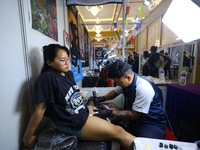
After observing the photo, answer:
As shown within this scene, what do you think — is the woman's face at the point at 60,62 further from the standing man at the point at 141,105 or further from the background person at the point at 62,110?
the standing man at the point at 141,105

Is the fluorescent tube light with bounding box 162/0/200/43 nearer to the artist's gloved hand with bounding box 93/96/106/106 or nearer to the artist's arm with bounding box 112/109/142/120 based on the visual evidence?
the artist's arm with bounding box 112/109/142/120

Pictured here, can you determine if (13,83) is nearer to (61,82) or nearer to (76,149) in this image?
(61,82)

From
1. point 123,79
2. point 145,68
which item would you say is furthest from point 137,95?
point 145,68

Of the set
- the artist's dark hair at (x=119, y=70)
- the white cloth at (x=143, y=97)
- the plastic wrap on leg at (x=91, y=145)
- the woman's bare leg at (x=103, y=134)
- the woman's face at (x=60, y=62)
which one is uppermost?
the woman's face at (x=60, y=62)

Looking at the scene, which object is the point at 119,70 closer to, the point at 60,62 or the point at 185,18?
the point at 60,62

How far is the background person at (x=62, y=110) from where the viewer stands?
868mm

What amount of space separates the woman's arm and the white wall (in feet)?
0.33

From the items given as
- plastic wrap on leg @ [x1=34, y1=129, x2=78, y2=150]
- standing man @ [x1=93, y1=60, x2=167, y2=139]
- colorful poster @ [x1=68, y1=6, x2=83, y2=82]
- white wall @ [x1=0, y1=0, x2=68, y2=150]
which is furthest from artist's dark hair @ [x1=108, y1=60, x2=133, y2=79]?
colorful poster @ [x1=68, y1=6, x2=83, y2=82]

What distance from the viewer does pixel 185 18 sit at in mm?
1120

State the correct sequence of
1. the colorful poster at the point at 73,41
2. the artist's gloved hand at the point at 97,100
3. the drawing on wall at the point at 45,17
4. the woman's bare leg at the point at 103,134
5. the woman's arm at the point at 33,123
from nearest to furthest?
the woman's arm at the point at 33,123 → the woman's bare leg at the point at 103,134 → the drawing on wall at the point at 45,17 → the artist's gloved hand at the point at 97,100 → the colorful poster at the point at 73,41

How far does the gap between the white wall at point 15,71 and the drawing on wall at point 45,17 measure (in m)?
0.09

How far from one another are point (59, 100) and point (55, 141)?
1.15 ft

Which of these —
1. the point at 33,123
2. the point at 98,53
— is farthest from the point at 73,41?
the point at 98,53

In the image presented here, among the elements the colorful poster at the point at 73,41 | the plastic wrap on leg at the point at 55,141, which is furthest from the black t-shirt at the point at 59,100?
the colorful poster at the point at 73,41
